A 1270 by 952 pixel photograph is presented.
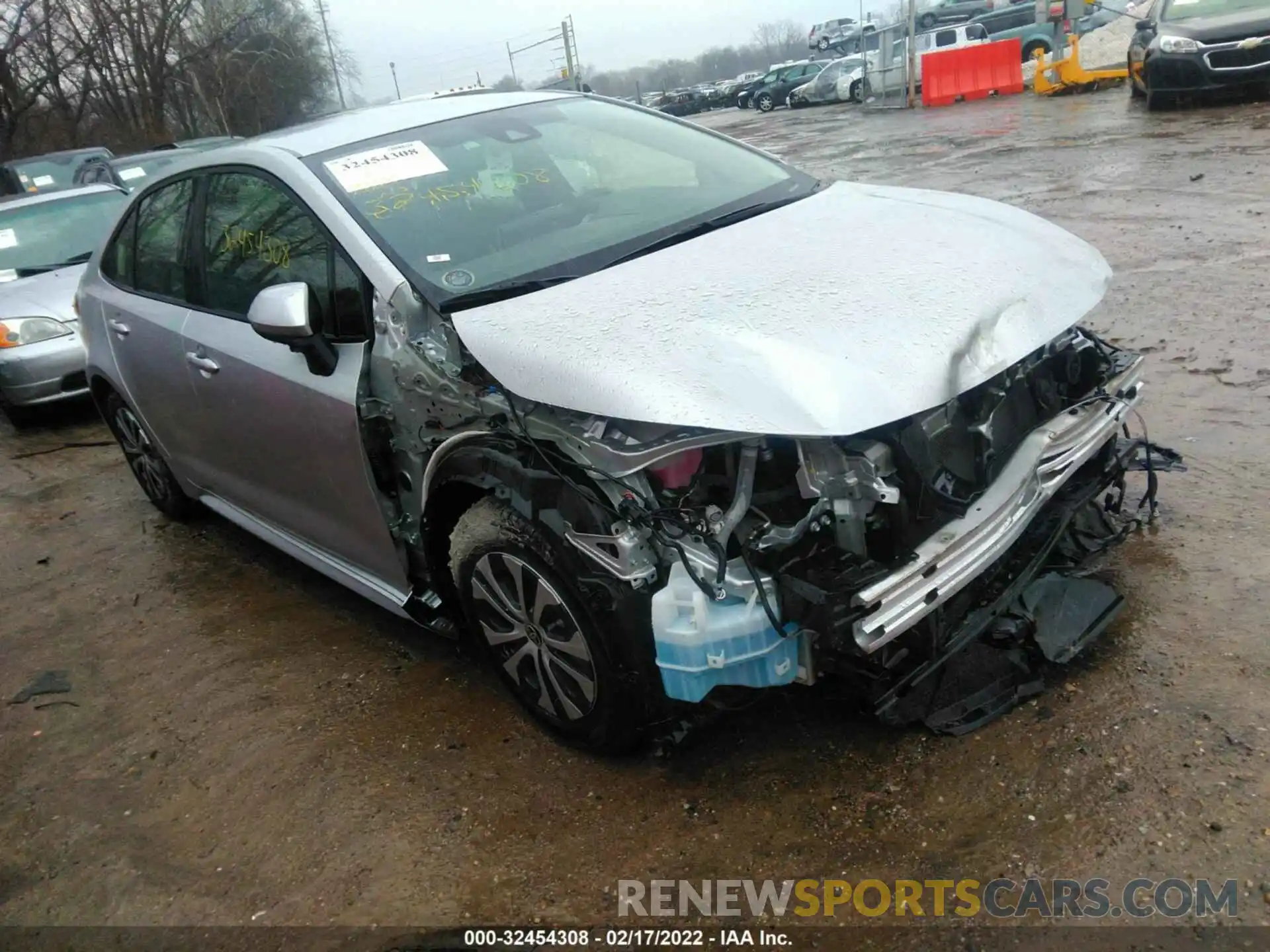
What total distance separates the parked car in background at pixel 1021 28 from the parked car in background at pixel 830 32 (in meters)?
20.9

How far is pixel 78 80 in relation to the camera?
31.7 m

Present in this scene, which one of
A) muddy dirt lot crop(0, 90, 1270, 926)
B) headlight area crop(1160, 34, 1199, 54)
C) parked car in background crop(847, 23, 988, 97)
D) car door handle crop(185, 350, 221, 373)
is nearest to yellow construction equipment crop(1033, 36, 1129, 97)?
parked car in background crop(847, 23, 988, 97)

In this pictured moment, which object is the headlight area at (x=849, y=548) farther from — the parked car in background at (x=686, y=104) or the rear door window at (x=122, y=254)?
the parked car in background at (x=686, y=104)

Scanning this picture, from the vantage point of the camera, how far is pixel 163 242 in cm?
392

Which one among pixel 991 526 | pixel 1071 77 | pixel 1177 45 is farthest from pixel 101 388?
pixel 1071 77

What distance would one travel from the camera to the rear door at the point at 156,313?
Answer: 3.77 metres

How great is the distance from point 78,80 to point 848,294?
37.0 meters

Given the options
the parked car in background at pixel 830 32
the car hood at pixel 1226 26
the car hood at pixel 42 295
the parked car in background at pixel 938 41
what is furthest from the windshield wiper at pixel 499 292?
the parked car in background at pixel 830 32

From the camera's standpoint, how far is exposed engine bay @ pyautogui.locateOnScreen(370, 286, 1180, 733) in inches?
85.9

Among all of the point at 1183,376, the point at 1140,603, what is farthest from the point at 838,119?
the point at 1140,603

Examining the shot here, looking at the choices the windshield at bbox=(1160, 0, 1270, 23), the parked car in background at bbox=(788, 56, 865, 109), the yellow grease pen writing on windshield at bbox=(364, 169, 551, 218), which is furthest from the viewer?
the parked car in background at bbox=(788, 56, 865, 109)

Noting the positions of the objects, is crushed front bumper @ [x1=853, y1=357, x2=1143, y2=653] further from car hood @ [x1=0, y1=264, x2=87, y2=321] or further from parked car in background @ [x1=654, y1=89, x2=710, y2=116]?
parked car in background @ [x1=654, y1=89, x2=710, y2=116]

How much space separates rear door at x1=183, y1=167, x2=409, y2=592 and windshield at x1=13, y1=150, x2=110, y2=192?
442 inches

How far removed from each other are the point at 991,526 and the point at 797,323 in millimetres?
676
